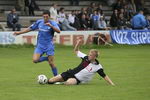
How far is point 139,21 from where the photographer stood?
34.9 meters

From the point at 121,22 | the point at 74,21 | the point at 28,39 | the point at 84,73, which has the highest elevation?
the point at 84,73

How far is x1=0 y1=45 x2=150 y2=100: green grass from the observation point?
1411 centimetres

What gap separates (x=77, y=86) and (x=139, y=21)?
766 inches

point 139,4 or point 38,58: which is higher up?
point 38,58

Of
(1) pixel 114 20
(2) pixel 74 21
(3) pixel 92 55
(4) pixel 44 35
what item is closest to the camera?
(3) pixel 92 55

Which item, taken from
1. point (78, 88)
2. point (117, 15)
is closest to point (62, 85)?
point (78, 88)

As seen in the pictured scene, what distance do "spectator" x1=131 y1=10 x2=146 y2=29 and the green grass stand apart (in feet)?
12.9

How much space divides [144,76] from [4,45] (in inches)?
528

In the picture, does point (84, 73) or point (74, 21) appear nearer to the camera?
point (84, 73)

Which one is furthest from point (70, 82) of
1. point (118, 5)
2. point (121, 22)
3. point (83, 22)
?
point (118, 5)

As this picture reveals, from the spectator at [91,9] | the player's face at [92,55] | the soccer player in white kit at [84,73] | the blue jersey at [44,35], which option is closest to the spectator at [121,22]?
the spectator at [91,9]

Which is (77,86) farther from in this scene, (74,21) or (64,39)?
(74,21)

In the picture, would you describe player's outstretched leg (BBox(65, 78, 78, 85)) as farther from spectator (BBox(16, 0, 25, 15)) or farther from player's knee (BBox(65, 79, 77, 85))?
spectator (BBox(16, 0, 25, 15))

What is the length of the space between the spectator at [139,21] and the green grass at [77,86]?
394 cm
